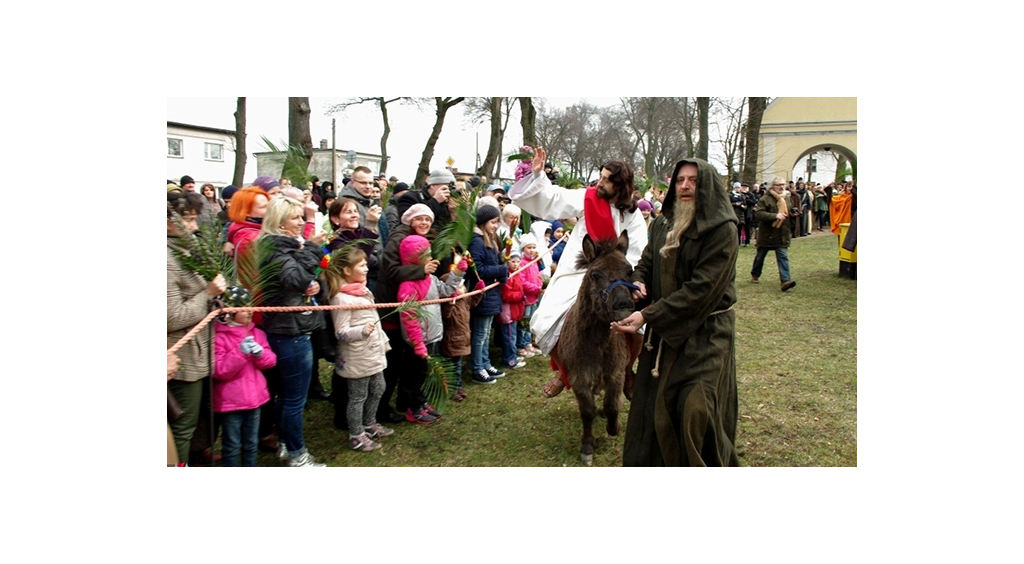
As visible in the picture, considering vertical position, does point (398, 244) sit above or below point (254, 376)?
above

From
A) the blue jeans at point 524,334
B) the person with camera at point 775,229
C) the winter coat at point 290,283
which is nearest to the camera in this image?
the winter coat at point 290,283

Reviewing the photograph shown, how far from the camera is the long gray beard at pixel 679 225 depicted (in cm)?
366

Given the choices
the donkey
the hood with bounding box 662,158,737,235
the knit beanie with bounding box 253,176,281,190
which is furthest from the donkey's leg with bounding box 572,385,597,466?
the knit beanie with bounding box 253,176,281,190

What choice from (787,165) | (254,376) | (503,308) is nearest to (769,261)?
(787,165)

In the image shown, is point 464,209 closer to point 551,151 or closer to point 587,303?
point 587,303

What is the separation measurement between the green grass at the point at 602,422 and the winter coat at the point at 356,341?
26.8 inches

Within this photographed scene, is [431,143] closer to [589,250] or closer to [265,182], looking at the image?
[265,182]

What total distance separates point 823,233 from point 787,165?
3444 mm

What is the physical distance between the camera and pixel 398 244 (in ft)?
16.8

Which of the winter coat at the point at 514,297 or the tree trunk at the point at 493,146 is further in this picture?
the tree trunk at the point at 493,146

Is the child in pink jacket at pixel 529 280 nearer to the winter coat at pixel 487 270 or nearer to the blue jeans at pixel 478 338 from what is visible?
the winter coat at pixel 487 270

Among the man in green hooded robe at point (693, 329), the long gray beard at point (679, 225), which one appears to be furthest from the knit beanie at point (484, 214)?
the long gray beard at point (679, 225)

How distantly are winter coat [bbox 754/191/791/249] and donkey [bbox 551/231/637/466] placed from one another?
291 inches

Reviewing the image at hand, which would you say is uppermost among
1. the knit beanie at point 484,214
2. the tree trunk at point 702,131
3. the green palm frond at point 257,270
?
the tree trunk at point 702,131
